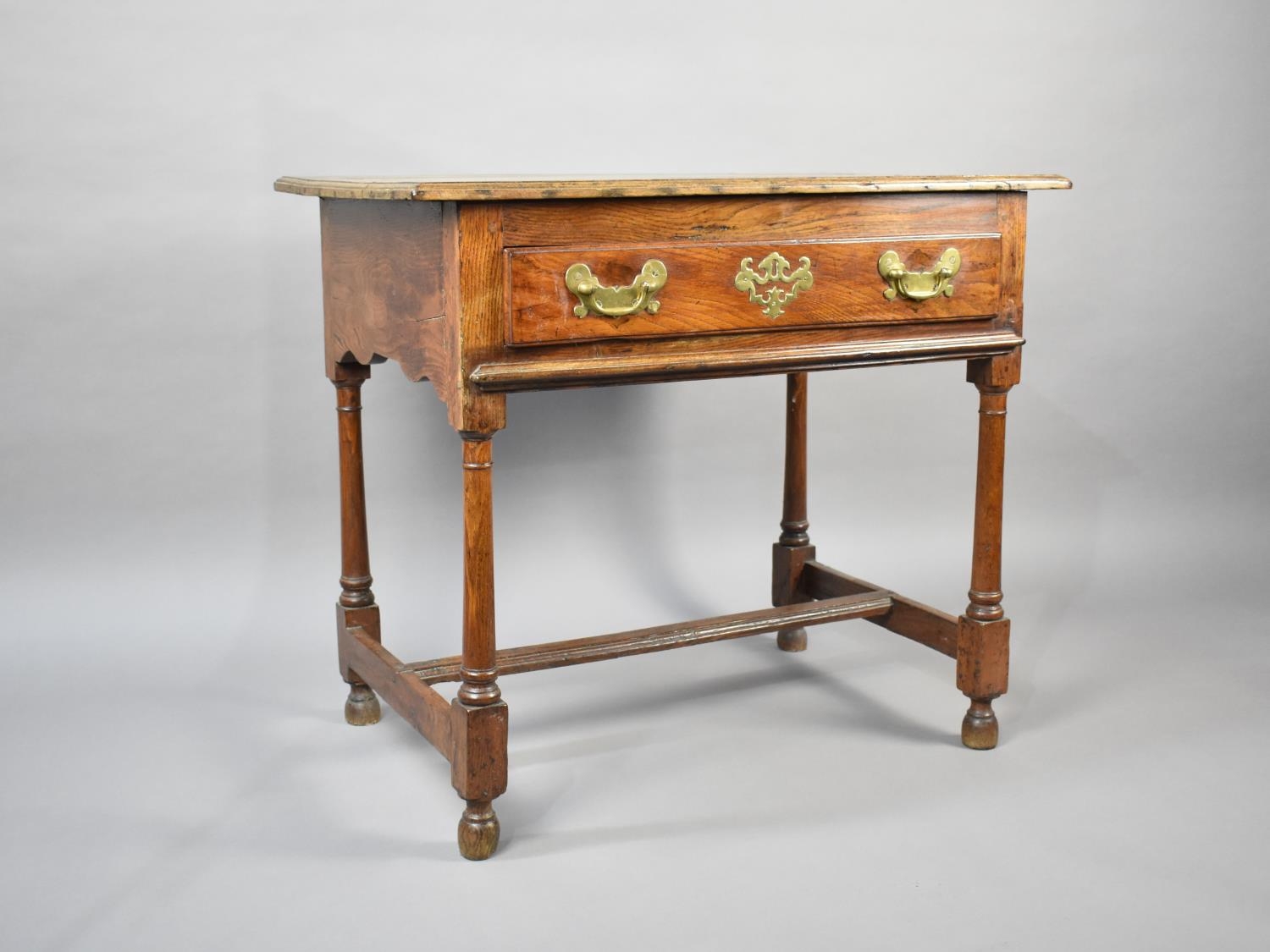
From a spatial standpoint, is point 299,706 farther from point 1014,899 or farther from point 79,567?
point 1014,899

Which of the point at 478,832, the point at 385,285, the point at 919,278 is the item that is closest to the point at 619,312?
the point at 385,285

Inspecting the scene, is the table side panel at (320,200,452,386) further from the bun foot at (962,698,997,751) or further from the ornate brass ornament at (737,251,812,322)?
the bun foot at (962,698,997,751)

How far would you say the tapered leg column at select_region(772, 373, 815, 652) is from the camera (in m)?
4.01

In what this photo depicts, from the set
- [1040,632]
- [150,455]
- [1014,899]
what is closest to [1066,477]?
[1040,632]

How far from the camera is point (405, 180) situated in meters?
2.79

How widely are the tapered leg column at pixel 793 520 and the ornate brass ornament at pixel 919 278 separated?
830 millimetres

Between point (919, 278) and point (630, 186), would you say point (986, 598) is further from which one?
point (630, 186)

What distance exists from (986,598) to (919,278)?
29.9 inches

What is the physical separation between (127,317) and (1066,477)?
287 cm

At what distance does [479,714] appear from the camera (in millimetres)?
2836

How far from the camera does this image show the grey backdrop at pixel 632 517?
2.77m

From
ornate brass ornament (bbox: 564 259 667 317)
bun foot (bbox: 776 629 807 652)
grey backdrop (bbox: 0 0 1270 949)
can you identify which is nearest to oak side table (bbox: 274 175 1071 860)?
ornate brass ornament (bbox: 564 259 667 317)

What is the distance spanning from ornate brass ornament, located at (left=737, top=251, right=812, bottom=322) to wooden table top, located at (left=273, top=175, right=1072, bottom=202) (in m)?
0.13

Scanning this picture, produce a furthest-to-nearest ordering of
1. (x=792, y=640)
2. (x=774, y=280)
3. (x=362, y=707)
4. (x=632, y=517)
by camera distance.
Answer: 1. (x=632, y=517)
2. (x=792, y=640)
3. (x=362, y=707)
4. (x=774, y=280)
